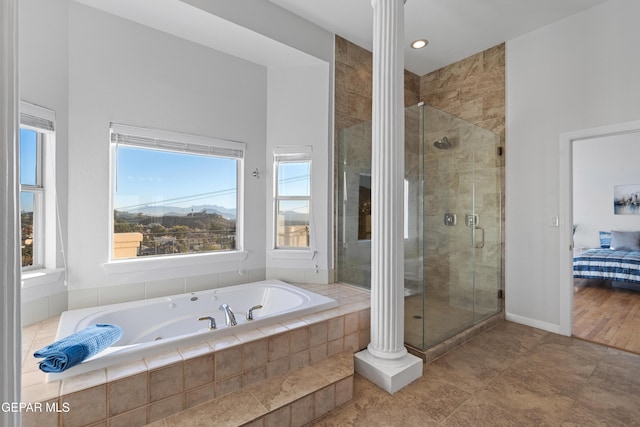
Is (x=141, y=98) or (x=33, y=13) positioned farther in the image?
(x=141, y=98)

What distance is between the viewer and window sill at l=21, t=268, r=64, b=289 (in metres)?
1.99

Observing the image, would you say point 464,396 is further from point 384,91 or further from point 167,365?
point 384,91

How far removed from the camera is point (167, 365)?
1557 millimetres

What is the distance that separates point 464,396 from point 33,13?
3.96 m

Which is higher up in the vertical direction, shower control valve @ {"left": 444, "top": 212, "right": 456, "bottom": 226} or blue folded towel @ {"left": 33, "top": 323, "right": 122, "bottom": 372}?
shower control valve @ {"left": 444, "top": 212, "right": 456, "bottom": 226}

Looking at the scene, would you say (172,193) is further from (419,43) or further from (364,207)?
(419,43)

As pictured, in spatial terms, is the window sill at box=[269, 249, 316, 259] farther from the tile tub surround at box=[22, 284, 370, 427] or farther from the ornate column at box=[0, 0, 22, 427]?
the ornate column at box=[0, 0, 22, 427]

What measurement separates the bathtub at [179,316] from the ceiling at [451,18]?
8.81ft

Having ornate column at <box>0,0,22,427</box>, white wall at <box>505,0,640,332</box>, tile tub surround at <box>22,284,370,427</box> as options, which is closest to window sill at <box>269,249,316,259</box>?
tile tub surround at <box>22,284,370,427</box>

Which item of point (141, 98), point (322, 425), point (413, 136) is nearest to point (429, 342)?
point (322, 425)

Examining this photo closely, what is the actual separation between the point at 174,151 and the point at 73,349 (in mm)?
1759

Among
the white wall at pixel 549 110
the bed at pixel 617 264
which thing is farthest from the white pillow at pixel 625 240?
the white wall at pixel 549 110

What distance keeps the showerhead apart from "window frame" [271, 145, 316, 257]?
1285 millimetres

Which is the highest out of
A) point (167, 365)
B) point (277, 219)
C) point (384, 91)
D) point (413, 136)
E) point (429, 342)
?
point (384, 91)
